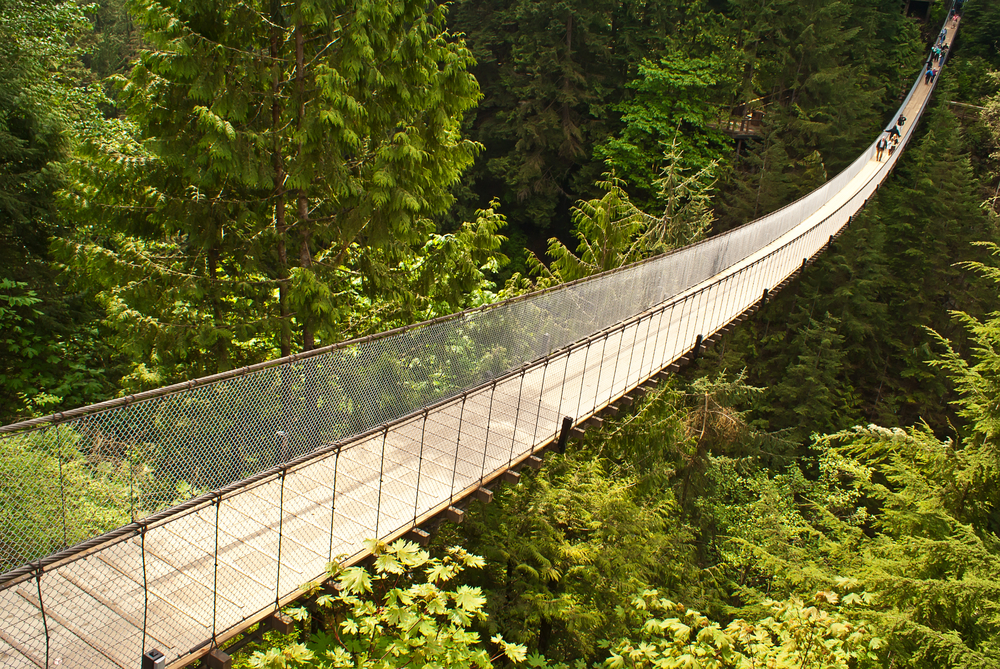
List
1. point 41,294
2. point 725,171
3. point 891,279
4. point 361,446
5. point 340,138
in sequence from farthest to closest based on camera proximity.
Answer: point 725,171, point 891,279, point 41,294, point 340,138, point 361,446

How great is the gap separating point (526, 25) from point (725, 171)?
7.99 metres

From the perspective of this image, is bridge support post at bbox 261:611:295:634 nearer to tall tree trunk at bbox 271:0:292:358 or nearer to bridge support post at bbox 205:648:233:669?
bridge support post at bbox 205:648:233:669

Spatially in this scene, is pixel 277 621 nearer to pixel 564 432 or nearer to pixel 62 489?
pixel 62 489

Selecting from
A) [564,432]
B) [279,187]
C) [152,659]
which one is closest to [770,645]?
[564,432]

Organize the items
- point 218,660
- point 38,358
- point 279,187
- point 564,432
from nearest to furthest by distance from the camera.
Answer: point 218,660, point 564,432, point 279,187, point 38,358

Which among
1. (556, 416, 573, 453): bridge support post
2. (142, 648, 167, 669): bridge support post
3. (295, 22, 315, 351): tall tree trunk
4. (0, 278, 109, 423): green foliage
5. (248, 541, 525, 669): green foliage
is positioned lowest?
(0, 278, 109, 423): green foliage

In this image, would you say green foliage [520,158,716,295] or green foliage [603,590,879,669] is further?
green foliage [520,158,716,295]

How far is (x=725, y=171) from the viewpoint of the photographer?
851 inches

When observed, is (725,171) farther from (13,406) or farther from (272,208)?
(13,406)

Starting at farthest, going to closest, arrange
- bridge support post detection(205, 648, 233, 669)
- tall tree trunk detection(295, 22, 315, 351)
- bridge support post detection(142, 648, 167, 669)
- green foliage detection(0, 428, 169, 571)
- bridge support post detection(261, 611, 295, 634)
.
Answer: tall tree trunk detection(295, 22, 315, 351)
bridge support post detection(261, 611, 295, 634)
green foliage detection(0, 428, 169, 571)
bridge support post detection(205, 648, 233, 669)
bridge support post detection(142, 648, 167, 669)

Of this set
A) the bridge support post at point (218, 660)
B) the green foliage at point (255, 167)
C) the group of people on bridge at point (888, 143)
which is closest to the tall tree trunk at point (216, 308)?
the green foliage at point (255, 167)

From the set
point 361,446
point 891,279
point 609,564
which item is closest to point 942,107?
point 891,279

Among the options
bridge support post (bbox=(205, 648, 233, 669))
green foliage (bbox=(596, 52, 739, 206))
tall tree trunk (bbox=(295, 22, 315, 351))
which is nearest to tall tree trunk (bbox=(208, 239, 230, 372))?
tall tree trunk (bbox=(295, 22, 315, 351))

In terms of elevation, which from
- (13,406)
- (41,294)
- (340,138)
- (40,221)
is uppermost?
(340,138)
